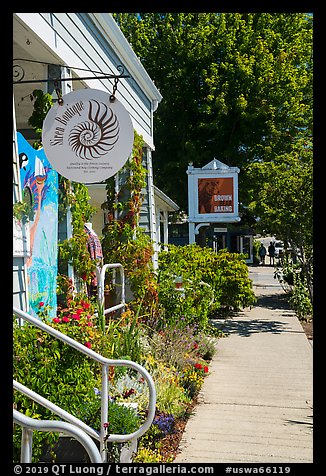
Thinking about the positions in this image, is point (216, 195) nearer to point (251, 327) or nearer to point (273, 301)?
point (273, 301)

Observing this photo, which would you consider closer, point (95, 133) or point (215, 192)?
point (95, 133)

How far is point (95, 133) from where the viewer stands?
5.41 m

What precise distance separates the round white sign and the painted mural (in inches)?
8.2

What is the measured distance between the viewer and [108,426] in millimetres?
4141

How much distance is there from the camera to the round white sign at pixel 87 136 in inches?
209

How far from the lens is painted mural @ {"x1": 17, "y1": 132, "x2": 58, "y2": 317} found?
5.02m

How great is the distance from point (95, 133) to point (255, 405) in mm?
3491

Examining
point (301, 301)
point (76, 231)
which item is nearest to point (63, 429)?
point (76, 231)

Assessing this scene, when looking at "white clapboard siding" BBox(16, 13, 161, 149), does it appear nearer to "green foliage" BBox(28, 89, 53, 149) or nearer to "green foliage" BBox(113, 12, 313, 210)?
"green foliage" BBox(28, 89, 53, 149)

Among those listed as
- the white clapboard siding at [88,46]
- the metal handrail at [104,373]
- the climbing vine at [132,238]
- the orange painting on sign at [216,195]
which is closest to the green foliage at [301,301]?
the orange painting on sign at [216,195]

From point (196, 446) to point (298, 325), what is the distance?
769 centimetres

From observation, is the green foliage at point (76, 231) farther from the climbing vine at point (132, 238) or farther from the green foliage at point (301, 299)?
the green foliage at point (301, 299)
